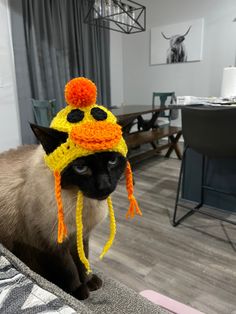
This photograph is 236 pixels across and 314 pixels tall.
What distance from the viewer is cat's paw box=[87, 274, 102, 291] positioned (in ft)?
2.54

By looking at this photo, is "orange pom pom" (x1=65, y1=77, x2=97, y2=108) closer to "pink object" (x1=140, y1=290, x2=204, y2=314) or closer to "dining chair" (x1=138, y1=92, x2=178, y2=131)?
"pink object" (x1=140, y1=290, x2=204, y2=314)

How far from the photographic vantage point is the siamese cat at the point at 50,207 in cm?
56

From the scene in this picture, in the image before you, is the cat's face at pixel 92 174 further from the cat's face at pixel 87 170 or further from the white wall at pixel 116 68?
the white wall at pixel 116 68

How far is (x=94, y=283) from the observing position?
0.78m

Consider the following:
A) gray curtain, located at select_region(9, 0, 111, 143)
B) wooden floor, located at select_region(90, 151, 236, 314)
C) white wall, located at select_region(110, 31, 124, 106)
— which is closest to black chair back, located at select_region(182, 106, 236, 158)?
wooden floor, located at select_region(90, 151, 236, 314)

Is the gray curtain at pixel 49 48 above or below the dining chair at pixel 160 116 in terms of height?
above

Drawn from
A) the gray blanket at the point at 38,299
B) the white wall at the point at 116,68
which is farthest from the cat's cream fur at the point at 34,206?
the white wall at the point at 116,68

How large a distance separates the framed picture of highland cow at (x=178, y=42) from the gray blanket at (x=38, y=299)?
4.18 m

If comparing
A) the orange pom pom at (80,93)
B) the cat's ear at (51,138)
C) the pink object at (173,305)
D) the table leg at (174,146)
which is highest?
the orange pom pom at (80,93)

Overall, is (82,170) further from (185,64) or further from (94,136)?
(185,64)

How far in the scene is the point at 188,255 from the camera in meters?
1.56

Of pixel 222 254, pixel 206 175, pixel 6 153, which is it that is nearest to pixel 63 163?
pixel 6 153

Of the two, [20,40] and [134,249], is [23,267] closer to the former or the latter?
[134,249]

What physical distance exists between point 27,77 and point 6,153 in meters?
2.71
